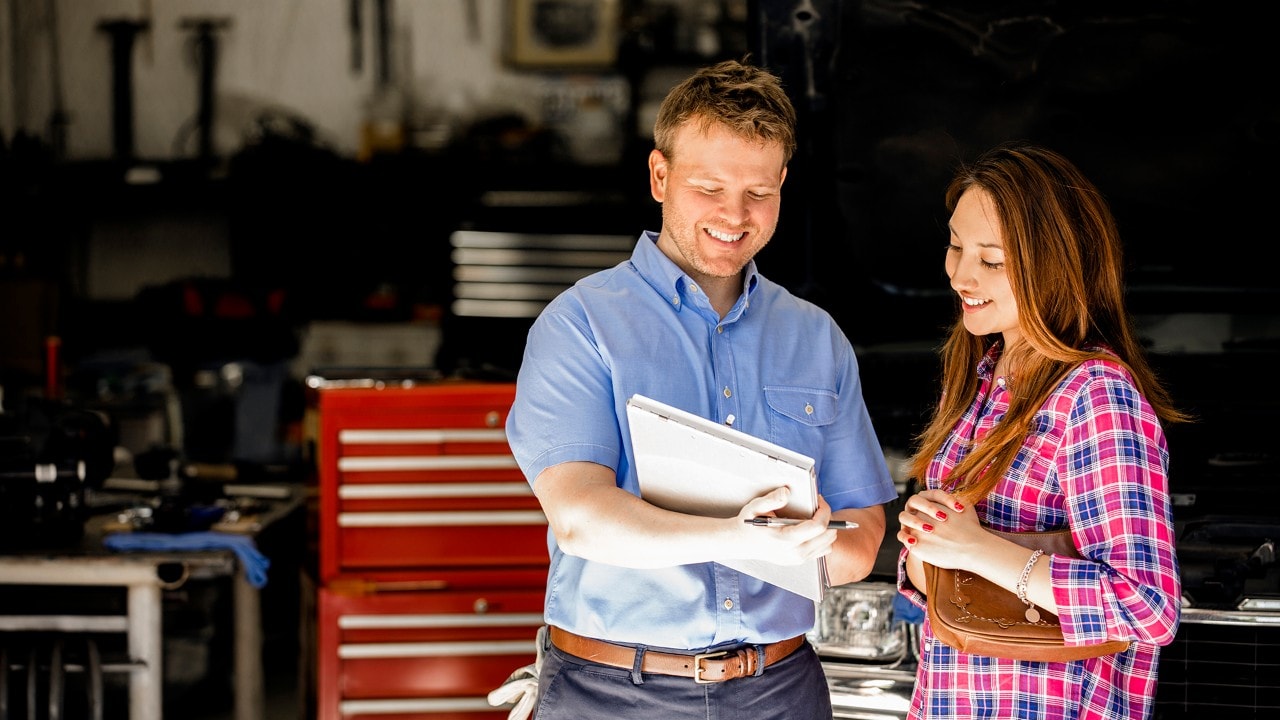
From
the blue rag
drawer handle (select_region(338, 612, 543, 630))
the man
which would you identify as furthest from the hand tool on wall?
the man

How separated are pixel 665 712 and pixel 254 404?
3.70 m

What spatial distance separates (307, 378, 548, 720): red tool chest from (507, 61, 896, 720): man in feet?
3.93

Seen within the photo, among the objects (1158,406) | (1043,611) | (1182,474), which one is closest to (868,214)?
(1182,474)

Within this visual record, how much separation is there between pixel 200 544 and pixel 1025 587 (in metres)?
2.04

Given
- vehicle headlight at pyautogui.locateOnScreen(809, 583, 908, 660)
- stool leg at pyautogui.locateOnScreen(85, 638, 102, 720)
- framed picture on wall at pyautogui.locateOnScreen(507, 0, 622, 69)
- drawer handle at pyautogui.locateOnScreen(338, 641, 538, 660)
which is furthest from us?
framed picture on wall at pyautogui.locateOnScreen(507, 0, 622, 69)

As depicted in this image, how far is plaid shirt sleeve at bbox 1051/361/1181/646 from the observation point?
139cm

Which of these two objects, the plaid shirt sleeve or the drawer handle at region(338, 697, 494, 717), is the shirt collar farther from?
the drawer handle at region(338, 697, 494, 717)

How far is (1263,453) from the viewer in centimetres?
233

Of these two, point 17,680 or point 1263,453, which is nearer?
point 1263,453

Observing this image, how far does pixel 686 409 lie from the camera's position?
1.64 metres

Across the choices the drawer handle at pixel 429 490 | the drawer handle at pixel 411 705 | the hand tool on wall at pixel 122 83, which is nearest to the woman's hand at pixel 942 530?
the drawer handle at pixel 429 490

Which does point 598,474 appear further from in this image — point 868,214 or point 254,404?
point 254,404

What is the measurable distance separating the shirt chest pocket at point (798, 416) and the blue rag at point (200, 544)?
1.64m

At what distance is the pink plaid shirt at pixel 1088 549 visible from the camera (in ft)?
4.59
